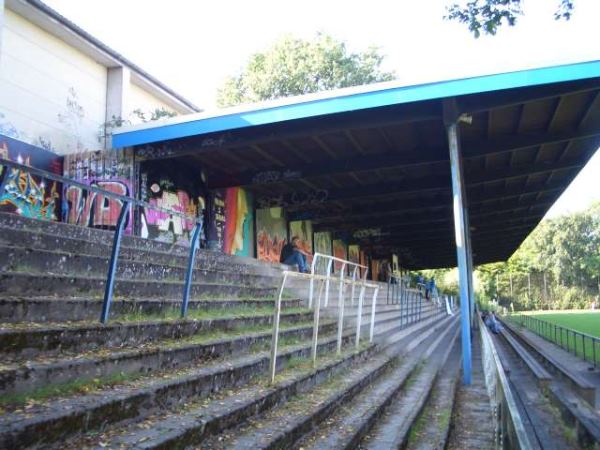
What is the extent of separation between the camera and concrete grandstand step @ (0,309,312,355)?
3.17 metres

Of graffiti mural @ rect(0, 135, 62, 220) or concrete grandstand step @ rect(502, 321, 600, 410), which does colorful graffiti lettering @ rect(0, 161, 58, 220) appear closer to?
graffiti mural @ rect(0, 135, 62, 220)

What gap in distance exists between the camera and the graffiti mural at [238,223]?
1498cm

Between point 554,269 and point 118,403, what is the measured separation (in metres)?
74.0

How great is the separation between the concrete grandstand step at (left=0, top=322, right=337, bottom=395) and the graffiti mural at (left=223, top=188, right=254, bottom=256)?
956cm

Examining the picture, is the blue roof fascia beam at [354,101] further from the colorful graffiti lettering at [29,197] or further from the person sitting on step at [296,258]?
the person sitting on step at [296,258]

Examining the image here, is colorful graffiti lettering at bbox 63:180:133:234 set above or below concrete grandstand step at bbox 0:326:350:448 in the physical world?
above

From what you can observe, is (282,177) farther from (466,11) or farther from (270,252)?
(466,11)

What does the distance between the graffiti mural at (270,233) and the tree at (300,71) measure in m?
11.8

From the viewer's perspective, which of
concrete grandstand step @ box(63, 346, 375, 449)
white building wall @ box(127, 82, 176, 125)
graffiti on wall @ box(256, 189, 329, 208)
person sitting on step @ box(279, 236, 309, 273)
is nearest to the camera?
concrete grandstand step @ box(63, 346, 375, 449)

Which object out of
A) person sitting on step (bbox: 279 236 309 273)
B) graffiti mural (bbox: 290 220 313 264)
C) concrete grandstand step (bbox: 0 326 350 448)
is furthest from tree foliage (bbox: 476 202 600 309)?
concrete grandstand step (bbox: 0 326 350 448)

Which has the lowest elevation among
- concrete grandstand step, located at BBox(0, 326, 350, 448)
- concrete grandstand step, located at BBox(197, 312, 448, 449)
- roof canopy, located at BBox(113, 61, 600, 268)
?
concrete grandstand step, located at BBox(197, 312, 448, 449)

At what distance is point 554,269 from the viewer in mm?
68250

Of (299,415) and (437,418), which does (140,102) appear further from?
(299,415)

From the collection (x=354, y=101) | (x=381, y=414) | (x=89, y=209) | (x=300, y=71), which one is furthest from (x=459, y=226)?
(x=300, y=71)
